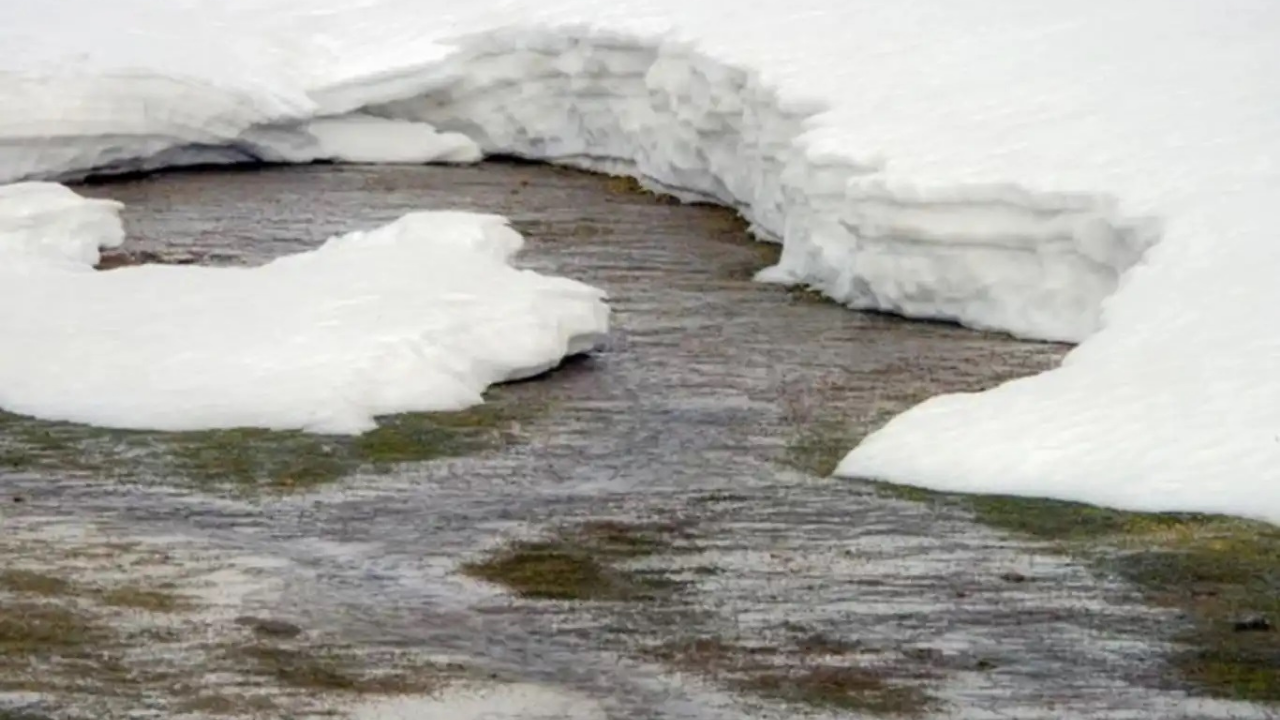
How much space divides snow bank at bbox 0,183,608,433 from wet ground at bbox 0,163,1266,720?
325 mm

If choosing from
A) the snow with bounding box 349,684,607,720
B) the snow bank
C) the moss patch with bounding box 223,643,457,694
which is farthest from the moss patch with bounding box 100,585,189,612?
the snow bank

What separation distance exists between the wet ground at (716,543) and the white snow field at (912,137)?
0.41 metres

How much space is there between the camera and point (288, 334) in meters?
9.95

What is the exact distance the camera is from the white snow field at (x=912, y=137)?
8.60 m

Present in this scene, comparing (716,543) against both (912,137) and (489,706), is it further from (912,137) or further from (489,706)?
(912,137)

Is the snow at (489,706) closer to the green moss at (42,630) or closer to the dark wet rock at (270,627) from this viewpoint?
the dark wet rock at (270,627)

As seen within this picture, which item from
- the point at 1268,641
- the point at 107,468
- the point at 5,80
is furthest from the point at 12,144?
the point at 1268,641

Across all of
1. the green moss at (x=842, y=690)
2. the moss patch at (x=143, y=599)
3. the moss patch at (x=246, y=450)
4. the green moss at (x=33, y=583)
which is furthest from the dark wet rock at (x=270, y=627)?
the moss patch at (x=246, y=450)

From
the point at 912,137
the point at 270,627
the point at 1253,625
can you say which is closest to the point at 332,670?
the point at 270,627

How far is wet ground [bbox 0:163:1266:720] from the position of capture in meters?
6.45

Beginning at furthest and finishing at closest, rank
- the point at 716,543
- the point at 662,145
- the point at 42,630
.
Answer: the point at 662,145 → the point at 716,543 → the point at 42,630

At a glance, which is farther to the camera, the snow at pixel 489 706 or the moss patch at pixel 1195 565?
the moss patch at pixel 1195 565

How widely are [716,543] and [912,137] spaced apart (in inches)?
181

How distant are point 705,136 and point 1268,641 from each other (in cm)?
800
